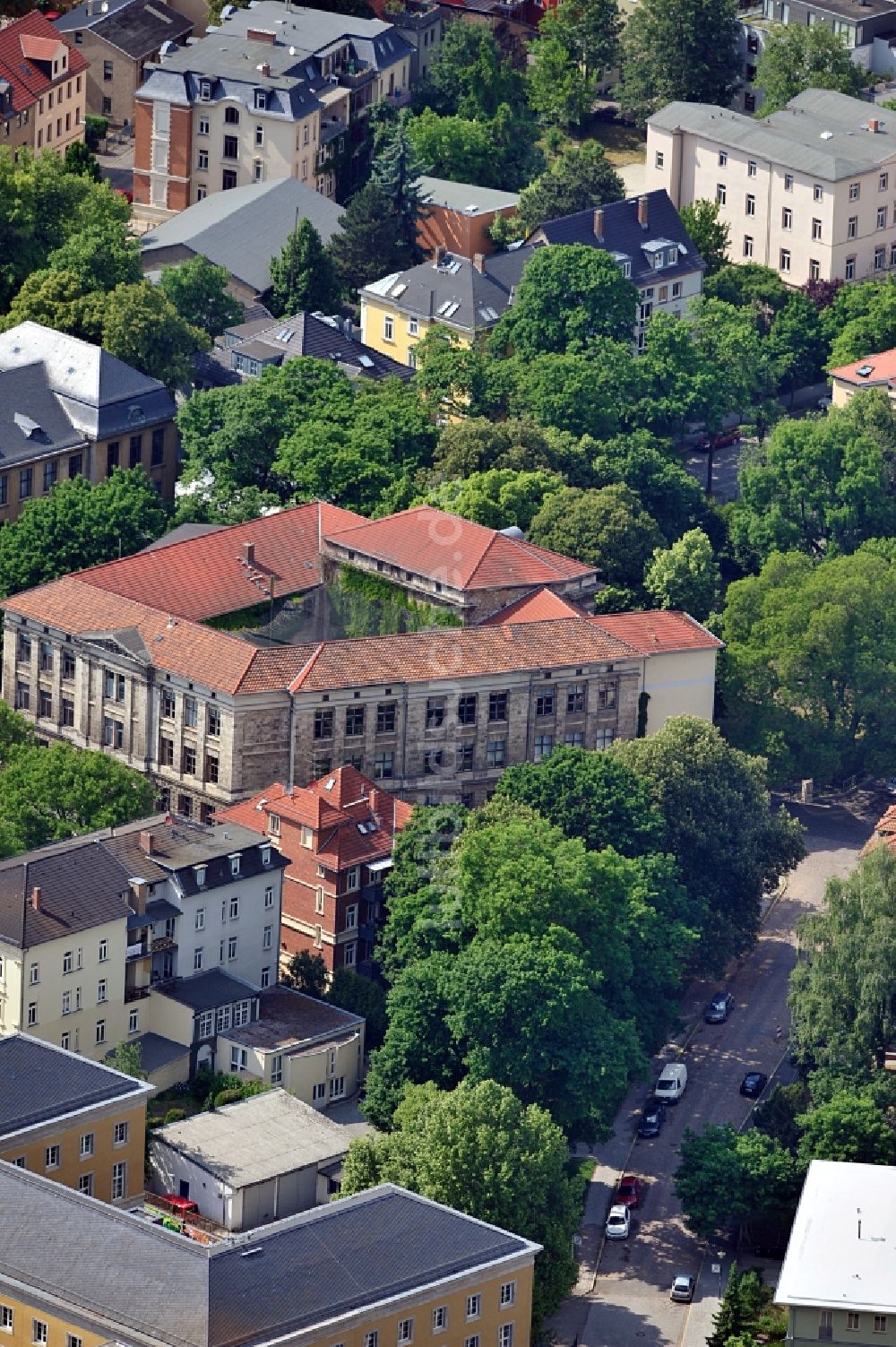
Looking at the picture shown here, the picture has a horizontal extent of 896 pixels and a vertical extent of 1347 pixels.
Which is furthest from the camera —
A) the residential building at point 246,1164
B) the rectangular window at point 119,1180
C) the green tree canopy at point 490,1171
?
the residential building at point 246,1164

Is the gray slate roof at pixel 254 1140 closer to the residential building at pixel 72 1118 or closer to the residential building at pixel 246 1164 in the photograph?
the residential building at pixel 246 1164

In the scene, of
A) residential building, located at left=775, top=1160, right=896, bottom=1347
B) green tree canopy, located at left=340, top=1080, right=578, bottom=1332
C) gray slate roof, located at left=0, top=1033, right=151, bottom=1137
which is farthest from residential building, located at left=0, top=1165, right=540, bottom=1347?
residential building, located at left=775, top=1160, right=896, bottom=1347

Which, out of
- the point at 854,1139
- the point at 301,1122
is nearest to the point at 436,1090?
the point at 301,1122

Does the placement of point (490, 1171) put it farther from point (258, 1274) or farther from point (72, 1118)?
point (258, 1274)

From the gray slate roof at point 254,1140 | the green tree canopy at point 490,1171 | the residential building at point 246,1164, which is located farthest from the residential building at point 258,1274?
the gray slate roof at point 254,1140

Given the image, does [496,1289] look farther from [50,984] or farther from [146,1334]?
[50,984]
